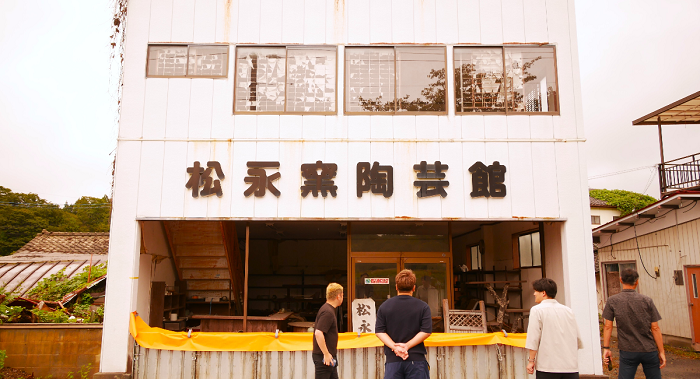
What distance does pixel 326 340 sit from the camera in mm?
5262

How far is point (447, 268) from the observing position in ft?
29.6

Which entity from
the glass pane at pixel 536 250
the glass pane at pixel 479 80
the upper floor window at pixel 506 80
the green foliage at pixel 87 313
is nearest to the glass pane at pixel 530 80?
the upper floor window at pixel 506 80

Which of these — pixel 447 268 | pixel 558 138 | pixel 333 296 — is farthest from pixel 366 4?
pixel 333 296

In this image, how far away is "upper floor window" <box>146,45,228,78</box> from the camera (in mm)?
8531

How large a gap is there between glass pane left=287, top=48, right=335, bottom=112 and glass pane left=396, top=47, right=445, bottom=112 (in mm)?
1254

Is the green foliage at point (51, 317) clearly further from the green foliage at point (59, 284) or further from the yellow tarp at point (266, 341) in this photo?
the yellow tarp at point (266, 341)

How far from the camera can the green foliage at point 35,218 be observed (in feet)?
126

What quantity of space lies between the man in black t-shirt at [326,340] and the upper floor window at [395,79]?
4.17 metres

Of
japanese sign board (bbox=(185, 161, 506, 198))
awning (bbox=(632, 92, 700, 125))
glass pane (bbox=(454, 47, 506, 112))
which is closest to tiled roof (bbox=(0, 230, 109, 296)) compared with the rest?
japanese sign board (bbox=(185, 161, 506, 198))

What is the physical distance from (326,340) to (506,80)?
590 cm

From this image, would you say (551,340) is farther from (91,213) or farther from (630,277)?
(91,213)

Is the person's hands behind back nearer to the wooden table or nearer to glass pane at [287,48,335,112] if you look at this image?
the wooden table

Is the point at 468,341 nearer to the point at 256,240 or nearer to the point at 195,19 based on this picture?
the point at 195,19

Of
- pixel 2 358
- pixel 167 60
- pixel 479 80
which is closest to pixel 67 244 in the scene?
pixel 2 358
